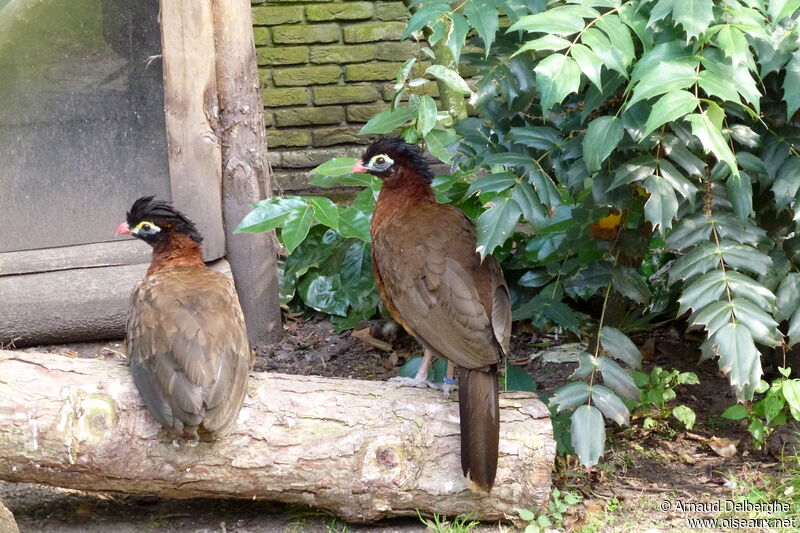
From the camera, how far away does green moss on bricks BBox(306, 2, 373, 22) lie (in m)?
7.24

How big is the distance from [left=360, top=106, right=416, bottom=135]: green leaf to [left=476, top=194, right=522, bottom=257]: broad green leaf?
167 centimetres

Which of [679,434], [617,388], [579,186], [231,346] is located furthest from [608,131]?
[679,434]

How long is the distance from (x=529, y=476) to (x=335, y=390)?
86cm

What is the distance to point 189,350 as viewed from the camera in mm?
3568

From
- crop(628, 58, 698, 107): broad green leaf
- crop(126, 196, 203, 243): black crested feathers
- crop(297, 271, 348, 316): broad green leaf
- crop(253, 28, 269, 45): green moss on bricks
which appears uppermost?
crop(253, 28, 269, 45): green moss on bricks

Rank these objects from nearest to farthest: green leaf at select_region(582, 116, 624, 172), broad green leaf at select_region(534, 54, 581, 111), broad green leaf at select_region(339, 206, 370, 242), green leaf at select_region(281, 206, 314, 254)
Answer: broad green leaf at select_region(534, 54, 581, 111), green leaf at select_region(582, 116, 624, 172), green leaf at select_region(281, 206, 314, 254), broad green leaf at select_region(339, 206, 370, 242)

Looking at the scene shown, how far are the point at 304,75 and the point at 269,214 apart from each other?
2810 mm

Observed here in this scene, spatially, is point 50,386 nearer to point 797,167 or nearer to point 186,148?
point 186,148

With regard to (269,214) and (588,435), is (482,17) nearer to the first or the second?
(588,435)

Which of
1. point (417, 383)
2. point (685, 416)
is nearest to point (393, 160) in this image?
point (417, 383)

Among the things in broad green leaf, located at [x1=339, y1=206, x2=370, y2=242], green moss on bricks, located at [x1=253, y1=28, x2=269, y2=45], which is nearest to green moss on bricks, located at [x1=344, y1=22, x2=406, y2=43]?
green moss on bricks, located at [x1=253, y1=28, x2=269, y2=45]

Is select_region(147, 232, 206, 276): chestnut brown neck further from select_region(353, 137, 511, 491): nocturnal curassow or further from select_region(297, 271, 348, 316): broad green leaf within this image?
select_region(297, 271, 348, 316): broad green leaf

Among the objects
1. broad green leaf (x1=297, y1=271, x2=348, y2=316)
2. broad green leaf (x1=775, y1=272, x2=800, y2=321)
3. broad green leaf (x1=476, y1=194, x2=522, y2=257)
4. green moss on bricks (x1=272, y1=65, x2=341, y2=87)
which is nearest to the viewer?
broad green leaf (x1=476, y1=194, x2=522, y2=257)

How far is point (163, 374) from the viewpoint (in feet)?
11.6
